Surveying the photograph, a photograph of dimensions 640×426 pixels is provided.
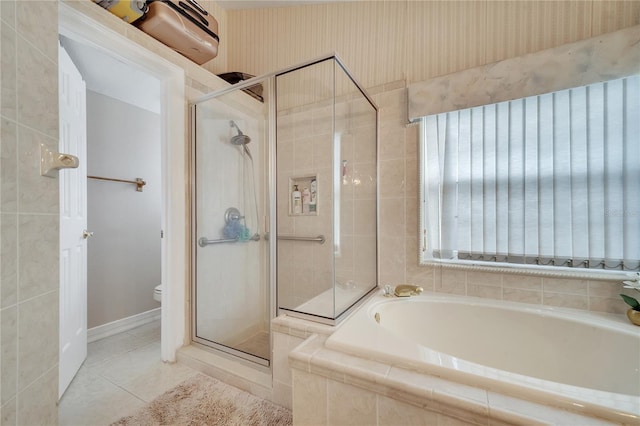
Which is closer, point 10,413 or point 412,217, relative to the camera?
point 10,413

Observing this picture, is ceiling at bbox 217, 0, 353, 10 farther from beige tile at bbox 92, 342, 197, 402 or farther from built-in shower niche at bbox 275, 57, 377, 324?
beige tile at bbox 92, 342, 197, 402

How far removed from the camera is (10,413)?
2.68ft

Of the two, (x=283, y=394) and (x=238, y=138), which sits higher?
(x=238, y=138)

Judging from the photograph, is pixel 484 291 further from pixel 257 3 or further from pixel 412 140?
pixel 257 3

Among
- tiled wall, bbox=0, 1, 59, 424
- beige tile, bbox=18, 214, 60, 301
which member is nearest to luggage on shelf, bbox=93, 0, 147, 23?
tiled wall, bbox=0, 1, 59, 424

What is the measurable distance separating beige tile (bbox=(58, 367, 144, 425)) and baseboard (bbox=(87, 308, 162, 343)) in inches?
28.1

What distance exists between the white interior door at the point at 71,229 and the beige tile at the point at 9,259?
669 mm

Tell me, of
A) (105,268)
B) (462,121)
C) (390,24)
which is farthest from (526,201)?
(105,268)

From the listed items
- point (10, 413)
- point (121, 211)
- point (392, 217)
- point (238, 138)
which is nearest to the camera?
point (10, 413)

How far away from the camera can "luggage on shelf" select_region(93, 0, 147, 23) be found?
141cm

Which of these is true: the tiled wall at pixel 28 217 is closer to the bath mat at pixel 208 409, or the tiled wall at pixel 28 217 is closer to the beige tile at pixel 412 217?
the bath mat at pixel 208 409

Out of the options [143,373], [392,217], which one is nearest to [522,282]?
[392,217]

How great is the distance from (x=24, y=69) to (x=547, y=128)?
2284mm

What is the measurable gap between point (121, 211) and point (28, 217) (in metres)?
1.75
